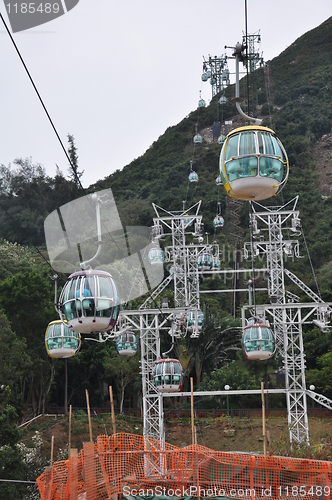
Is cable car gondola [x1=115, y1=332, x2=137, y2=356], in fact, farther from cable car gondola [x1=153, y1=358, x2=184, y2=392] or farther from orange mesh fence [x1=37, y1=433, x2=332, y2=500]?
orange mesh fence [x1=37, y1=433, x2=332, y2=500]

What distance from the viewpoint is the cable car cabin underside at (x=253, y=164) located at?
9109 mm

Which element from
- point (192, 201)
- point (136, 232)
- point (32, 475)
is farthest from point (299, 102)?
point (32, 475)

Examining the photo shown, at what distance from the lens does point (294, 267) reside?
47.6 m

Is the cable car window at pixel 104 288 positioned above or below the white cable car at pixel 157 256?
below

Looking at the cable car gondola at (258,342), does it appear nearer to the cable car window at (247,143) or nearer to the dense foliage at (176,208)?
the dense foliage at (176,208)

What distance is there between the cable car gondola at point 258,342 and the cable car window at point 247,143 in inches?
413

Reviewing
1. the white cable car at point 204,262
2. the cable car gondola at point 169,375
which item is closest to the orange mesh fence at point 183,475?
the cable car gondola at point 169,375

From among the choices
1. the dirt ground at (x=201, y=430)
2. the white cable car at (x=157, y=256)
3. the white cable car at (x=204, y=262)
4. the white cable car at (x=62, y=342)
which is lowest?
the dirt ground at (x=201, y=430)

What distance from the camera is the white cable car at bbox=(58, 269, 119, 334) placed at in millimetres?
10305

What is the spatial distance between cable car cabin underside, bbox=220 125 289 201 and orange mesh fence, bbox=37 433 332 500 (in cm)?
372

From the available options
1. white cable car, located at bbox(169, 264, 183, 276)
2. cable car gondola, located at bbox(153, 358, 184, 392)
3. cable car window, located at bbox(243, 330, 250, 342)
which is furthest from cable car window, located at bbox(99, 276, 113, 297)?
white cable car, located at bbox(169, 264, 183, 276)

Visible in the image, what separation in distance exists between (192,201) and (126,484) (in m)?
49.1

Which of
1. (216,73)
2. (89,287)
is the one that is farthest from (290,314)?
(216,73)

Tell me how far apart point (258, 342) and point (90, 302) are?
965 cm
